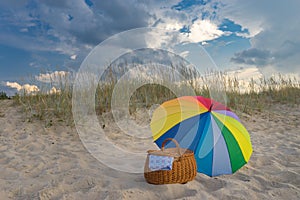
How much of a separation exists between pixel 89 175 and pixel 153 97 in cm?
410

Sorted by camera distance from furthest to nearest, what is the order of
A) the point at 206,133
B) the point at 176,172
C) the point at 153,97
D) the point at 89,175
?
the point at 153,97, the point at 206,133, the point at 89,175, the point at 176,172

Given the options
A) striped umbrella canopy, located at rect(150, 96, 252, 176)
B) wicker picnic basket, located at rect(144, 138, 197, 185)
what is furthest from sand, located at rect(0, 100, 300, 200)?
striped umbrella canopy, located at rect(150, 96, 252, 176)

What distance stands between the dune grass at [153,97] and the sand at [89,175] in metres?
0.49

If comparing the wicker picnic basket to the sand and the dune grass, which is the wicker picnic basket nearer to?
the sand

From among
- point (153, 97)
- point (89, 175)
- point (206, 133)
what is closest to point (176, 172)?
point (206, 133)

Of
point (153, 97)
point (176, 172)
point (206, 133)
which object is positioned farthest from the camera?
point (153, 97)

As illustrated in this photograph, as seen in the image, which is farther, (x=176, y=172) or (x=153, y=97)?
(x=153, y=97)

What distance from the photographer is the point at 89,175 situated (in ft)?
10.0

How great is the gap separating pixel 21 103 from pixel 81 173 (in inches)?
155

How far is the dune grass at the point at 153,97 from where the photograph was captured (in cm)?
589

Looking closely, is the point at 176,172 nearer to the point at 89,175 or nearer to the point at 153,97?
the point at 89,175

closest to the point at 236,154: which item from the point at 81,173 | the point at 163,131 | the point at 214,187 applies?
the point at 214,187

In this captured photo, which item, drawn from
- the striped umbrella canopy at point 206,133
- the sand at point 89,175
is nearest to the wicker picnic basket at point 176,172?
the sand at point 89,175

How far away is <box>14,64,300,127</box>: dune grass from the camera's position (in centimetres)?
589
